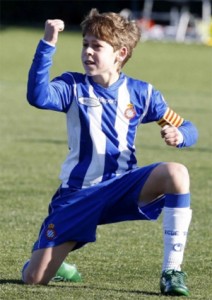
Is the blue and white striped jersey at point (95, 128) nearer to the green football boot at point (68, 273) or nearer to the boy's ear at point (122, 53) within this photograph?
the boy's ear at point (122, 53)

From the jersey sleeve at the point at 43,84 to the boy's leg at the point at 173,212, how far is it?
0.71 meters

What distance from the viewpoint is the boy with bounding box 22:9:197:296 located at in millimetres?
6266

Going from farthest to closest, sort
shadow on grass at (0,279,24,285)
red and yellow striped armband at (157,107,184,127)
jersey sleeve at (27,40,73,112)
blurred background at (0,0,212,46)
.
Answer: blurred background at (0,0,212,46) → red and yellow striped armband at (157,107,184,127) → shadow on grass at (0,279,24,285) → jersey sleeve at (27,40,73,112)

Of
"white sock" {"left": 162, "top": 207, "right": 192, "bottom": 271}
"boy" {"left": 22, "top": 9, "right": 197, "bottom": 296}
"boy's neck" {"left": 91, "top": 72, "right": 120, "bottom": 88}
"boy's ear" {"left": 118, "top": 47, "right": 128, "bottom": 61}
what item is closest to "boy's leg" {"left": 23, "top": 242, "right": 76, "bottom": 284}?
"boy" {"left": 22, "top": 9, "right": 197, "bottom": 296}

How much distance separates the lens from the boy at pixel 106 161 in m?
6.27

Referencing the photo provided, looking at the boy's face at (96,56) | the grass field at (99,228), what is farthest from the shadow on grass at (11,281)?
the boy's face at (96,56)

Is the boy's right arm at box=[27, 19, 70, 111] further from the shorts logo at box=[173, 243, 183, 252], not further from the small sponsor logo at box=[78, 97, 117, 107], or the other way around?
the shorts logo at box=[173, 243, 183, 252]

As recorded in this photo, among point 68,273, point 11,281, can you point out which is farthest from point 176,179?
point 11,281

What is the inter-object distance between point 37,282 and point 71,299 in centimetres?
51

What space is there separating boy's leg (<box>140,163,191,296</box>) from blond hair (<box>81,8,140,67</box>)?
847mm

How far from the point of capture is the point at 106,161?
6.47m

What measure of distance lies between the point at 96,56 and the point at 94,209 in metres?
0.91

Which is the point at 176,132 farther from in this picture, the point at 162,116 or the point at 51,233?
the point at 51,233

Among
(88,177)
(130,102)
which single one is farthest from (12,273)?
(130,102)
